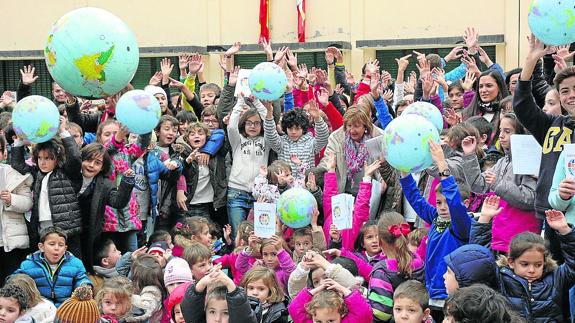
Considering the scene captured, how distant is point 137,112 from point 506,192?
2.94 meters

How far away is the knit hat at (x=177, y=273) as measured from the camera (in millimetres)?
6750

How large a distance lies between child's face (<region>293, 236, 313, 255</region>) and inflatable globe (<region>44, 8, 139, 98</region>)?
2.07 meters

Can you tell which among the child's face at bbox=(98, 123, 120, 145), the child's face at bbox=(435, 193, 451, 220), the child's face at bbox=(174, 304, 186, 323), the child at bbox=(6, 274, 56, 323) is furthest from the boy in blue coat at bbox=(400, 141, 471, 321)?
the child's face at bbox=(98, 123, 120, 145)

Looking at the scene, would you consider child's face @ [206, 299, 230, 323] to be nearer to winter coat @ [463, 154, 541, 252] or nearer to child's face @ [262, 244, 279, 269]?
child's face @ [262, 244, 279, 269]

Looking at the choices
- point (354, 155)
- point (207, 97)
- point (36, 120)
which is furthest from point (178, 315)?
point (207, 97)

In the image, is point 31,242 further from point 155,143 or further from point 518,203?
point 518,203

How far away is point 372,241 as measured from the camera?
710cm

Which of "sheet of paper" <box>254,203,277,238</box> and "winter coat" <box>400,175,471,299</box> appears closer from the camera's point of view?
"winter coat" <box>400,175,471,299</box>

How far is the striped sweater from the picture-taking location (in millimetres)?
8867

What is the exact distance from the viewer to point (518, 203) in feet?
20.8

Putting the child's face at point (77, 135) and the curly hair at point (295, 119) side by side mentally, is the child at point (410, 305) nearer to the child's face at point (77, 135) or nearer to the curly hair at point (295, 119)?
the curly hair at point (295, 119)

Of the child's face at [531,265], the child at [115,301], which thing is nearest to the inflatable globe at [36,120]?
the child at [115,301]

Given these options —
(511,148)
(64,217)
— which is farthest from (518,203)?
(64,217)

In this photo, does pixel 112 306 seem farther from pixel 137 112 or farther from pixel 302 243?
pixel 137 112
